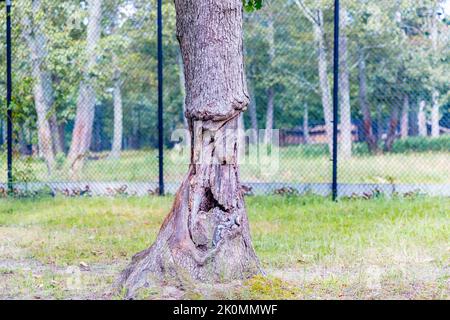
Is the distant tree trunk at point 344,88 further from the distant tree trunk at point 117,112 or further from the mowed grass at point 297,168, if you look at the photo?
the distant tree trunk at point 117,112

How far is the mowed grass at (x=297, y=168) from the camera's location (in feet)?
37.2

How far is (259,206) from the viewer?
889cm

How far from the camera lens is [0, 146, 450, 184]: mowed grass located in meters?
11.4

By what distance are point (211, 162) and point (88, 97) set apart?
990cm

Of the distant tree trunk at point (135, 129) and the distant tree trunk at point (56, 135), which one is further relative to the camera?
the distant tree trunk at point (135, 129)

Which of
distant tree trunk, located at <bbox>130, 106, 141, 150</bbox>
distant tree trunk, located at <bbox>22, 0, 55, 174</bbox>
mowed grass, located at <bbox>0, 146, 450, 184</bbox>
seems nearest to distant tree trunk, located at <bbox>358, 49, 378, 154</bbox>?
mowed grass, located at <bbox>0, 146, 450, 184</bbox>

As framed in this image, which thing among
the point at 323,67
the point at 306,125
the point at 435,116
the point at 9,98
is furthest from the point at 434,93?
the point at 9,98

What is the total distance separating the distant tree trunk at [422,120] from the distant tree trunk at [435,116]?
18 cm

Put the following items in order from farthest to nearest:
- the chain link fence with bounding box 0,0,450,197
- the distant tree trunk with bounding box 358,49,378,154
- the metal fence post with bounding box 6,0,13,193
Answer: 1. the distant tree trunk with bounding box 358,49,378,154
2. the chain link fence with bounding box 0,0,450,197
3. the metal fence post with bounding box 6,0,13,193

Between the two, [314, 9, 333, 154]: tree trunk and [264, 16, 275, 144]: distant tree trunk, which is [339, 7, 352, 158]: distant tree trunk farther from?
[264, 16, 275, 144]: distant tree trunk

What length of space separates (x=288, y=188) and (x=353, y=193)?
3.18 feet

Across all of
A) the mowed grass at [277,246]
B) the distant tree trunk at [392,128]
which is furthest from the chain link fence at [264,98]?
the mowed grass at [277,246]

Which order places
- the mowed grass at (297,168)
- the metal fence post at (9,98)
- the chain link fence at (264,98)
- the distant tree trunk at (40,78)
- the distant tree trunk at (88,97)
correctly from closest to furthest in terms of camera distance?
the metal fence post at (9,98) < the chain link fence at (264,98) < the mowed grass at (297,168) < the distant tree trunk at (40,78) < the distant tree trunk at (88,97)

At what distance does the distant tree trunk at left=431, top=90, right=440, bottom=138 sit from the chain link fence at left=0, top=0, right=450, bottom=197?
0.03 meters
